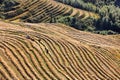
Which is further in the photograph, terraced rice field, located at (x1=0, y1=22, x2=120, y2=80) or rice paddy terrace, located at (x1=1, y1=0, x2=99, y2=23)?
rice paddy terrace, located at (x1=1, y1=0, x2=99, y2=23)

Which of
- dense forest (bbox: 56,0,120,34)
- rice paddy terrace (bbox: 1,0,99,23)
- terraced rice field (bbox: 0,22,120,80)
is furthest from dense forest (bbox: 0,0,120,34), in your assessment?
terraced rice field (bbox: 0,22,120,80)

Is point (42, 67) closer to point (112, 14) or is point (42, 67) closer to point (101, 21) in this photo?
point (101, 21)

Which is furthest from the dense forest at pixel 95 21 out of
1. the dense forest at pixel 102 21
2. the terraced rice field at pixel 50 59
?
the terraced rice field at pixel 50 59

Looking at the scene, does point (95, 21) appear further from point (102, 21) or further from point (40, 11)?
point (40, 11)

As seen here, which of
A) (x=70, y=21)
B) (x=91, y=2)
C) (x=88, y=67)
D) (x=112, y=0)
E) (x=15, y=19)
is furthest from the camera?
(x=112, y=0)

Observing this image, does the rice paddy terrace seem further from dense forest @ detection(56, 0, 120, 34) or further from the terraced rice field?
the terraced rice field

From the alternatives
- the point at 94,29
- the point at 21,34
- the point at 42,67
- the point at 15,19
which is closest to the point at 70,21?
the point at 94,29
